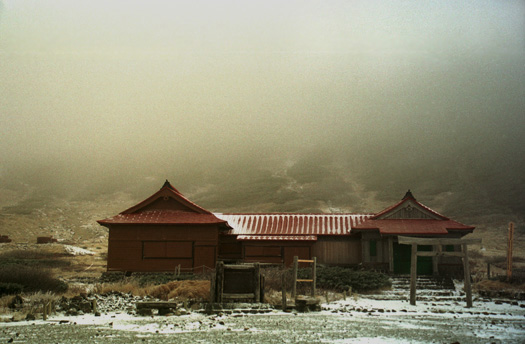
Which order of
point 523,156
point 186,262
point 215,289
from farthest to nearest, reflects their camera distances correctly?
point 523,156 < point 186,262 < point 215,289

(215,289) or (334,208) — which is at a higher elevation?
(334,208)

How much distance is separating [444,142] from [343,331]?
5290 inches

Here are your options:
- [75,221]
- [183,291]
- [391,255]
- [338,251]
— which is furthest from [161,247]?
[75,221]

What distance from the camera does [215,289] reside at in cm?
1905

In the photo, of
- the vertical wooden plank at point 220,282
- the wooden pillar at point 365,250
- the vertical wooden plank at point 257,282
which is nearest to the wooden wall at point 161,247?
the wooden pillar at point 365,250

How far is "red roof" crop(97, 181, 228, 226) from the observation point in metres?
33.4

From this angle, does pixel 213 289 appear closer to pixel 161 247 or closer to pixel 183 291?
pixel 183 291

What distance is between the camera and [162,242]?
33.7 m

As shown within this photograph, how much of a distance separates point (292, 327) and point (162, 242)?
2132 centimetres

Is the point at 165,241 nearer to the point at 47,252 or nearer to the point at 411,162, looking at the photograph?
the point at 47,252

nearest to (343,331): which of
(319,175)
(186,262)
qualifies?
(186,262)

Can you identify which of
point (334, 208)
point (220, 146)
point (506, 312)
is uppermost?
point (220, 146)

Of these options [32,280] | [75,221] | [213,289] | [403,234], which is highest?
[75,221]

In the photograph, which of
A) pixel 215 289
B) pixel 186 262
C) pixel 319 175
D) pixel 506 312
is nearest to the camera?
pixel 506 312
